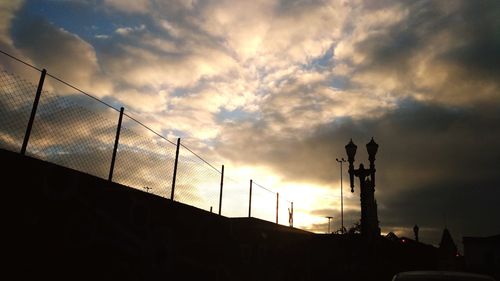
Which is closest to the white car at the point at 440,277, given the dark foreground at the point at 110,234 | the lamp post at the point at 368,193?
the dark foreground at the point at 110,234

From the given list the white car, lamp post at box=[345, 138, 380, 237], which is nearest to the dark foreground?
lamp post at box=[345, 138, 380, 237]

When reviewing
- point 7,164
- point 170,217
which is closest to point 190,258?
point 170,217

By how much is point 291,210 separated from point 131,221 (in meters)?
10.3

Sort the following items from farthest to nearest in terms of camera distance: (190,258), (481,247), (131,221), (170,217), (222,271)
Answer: (481,247) < (222,271) < (190,258) < (170,217) < (131,221)

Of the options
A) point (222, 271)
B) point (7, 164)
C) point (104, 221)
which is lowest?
point (222, 271)

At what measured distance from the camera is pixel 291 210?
18812 mm

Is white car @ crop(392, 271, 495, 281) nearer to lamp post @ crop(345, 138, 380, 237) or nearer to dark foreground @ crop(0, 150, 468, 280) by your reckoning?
dark foreground @ crop(0, 150, 468, 280)

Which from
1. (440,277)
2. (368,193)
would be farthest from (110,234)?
(368,193)

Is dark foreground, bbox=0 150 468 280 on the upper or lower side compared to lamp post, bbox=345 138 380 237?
lower

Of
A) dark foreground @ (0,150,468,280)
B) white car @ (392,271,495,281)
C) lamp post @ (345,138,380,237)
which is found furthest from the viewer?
lamp post @ (345,138,380,237)

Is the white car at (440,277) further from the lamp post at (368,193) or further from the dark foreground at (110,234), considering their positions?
the lamp post at (368,193)

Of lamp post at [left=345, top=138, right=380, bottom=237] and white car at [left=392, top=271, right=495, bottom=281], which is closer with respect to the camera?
white car at [left=392, top=271, right=495, bottom=281]

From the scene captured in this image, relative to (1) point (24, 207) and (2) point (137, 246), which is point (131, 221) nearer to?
(2) point (137, 246)

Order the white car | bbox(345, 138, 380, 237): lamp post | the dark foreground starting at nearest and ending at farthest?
the white car, the dark foreground, bbox(345, 138, 380, 237): lamp post
